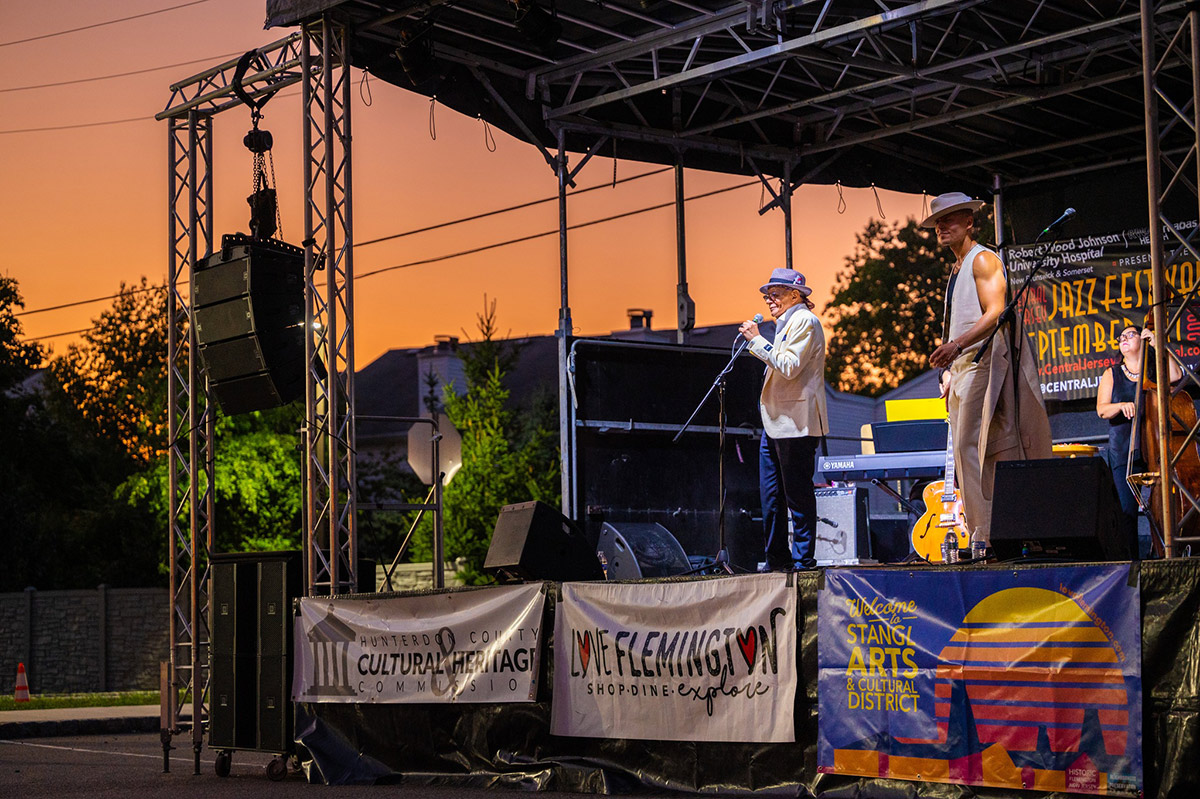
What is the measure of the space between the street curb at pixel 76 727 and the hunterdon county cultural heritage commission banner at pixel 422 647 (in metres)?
7.86

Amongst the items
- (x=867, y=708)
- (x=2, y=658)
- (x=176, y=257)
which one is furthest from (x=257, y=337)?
(x=2, y=658)

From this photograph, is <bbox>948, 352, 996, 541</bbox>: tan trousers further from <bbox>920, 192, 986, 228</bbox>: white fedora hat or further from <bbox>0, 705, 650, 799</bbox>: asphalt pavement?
<bbox>0, 705, 650, 799</bbox>: asphalt pavement

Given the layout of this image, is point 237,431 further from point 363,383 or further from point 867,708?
point 867,708

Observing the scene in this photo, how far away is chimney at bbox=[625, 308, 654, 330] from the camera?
5069cm

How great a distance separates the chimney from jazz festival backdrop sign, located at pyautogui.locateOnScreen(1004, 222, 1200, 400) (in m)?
36.6

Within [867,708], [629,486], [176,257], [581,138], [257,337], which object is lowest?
[867,708]

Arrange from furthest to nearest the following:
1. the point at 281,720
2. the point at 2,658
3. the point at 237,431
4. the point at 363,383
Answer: the point at 363,383
the point at 237,431
the point at 2,658
the point at 281,720

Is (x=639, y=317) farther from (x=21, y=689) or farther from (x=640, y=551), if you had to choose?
(x=640, y=551)

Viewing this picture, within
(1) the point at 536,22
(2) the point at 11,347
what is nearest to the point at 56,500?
(2) the point at 11,347

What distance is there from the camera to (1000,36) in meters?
11.2

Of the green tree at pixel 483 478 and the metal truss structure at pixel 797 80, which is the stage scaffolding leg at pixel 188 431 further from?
the green tree at pixel 483 478

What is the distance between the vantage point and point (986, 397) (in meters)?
6.75

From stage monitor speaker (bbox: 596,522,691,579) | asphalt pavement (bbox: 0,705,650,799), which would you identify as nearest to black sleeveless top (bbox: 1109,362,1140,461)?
stage monitor speaker (bbox: 596,522,691,579)

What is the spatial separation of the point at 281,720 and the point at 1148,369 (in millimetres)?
6023
